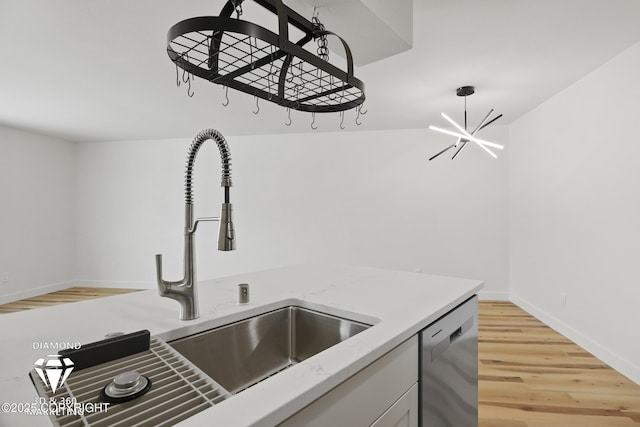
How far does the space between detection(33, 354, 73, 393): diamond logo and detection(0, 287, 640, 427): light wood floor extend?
216 centimetres

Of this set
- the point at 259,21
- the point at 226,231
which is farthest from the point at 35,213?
the point at 226,231

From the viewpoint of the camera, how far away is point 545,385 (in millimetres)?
2375

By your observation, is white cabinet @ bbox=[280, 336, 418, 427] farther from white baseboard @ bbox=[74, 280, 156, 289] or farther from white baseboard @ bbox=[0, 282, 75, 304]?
white baseboard @ bbox=[0, 282, 75, 304]

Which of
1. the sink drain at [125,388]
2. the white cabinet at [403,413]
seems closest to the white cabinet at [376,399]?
the white cabinet at [403,413]

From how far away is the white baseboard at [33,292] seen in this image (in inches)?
185

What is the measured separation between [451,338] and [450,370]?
0.12 m

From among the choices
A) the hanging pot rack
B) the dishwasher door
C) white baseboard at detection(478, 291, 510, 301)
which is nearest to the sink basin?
the dishwasher door

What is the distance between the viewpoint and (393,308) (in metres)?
1.17

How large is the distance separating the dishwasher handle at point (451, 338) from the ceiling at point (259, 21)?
156cm

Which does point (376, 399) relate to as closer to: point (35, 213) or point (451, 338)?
point (451, 338)

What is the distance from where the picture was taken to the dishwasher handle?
116cm

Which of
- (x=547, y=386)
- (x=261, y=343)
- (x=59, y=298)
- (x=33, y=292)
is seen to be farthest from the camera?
(x=33, y=292)

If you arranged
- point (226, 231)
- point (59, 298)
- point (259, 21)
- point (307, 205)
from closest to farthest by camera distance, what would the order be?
point (226, 231), point (259, 21), point (59, 298), point (307, 205)

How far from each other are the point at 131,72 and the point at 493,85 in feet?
11.2
